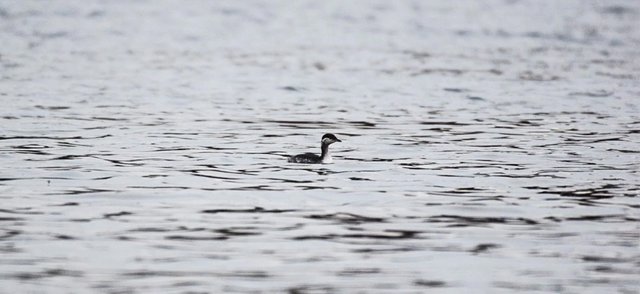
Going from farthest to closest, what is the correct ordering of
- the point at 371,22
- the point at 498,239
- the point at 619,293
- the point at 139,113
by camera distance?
1. the point at 371,22
2. the point at 139,113
3. the point at 498,239
4. the point at 619,293

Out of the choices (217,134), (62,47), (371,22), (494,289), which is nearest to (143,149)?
(217,134)

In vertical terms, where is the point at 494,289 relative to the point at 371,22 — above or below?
below

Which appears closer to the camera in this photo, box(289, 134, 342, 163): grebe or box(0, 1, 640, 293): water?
box(0, 1, 640, 293): water

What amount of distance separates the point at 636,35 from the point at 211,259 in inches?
1357

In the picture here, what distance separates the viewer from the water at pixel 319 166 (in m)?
12.8

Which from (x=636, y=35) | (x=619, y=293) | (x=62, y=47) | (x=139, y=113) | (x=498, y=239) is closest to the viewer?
(x=619, y=293)

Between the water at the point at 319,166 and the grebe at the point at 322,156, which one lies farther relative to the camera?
the grebe at the point at 322,156

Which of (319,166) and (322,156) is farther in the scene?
(322,156)

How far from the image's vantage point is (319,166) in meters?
19.6

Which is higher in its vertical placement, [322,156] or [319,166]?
[322,156]

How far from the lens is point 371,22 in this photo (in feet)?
168

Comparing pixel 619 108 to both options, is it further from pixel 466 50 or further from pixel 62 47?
pixel 62 47

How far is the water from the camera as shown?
505 inches

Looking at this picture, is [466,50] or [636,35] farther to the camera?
[636,35]
